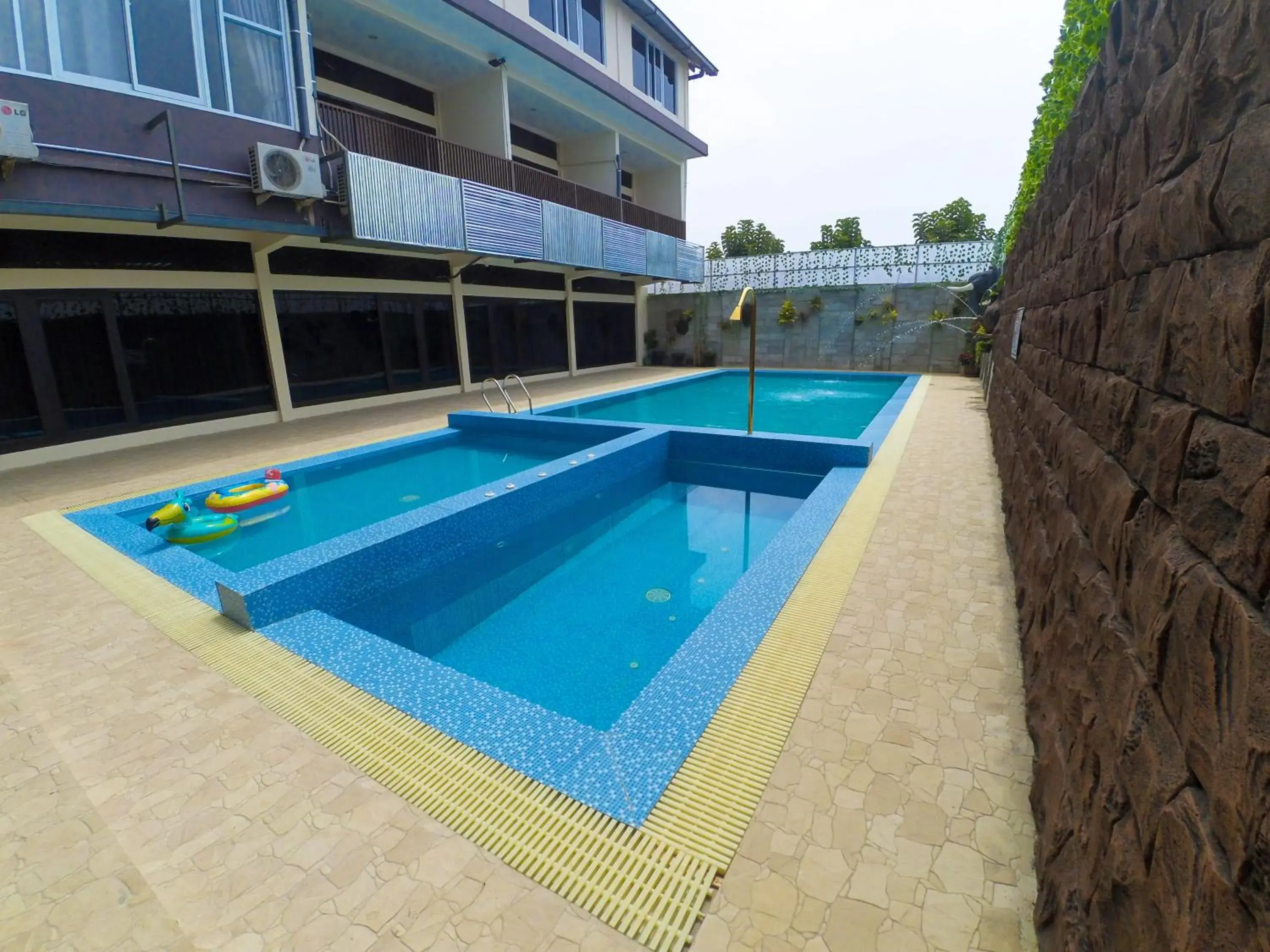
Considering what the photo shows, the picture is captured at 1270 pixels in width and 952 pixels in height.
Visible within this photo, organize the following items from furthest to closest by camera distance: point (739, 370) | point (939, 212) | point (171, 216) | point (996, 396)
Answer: point (939, 212)
point (739, 370)
point (996, 396)
point (171, 216)

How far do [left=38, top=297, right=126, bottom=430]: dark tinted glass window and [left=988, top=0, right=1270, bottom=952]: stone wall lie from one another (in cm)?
1111

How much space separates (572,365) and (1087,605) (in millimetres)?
16656

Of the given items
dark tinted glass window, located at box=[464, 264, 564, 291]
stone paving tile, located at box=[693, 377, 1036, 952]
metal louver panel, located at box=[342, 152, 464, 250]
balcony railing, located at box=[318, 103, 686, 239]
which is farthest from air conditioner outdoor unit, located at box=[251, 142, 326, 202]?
stone paving tile, located at box=[693, 377, 1036, 952]

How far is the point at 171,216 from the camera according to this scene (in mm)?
7043

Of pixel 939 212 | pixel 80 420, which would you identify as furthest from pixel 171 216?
pixel 939 212

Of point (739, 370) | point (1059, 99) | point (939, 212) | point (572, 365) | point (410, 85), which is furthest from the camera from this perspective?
point (939, 212)

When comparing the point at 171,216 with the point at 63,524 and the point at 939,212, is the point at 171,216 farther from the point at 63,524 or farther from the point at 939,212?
the point at 939,212

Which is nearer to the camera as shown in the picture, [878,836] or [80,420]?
[878,836]

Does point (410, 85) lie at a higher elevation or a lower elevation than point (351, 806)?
higher

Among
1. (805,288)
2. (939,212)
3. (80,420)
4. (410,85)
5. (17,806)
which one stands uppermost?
(939,212)

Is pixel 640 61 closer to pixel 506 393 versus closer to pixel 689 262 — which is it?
pixel 689 262

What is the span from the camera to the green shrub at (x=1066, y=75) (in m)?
2.87

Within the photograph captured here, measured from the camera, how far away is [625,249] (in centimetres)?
1534

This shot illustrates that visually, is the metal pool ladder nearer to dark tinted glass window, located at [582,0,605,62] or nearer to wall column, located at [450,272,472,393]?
wall column, located at [450,272,472,393]
